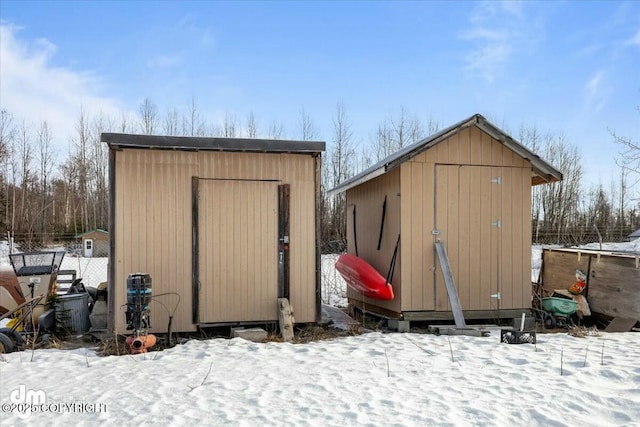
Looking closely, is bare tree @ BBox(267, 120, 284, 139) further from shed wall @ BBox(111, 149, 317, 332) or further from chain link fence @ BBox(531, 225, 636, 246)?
shed wall @ BBox(111, 149, 317, 332)

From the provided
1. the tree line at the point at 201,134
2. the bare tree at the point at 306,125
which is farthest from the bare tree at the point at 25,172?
the bare tree at the point at 306,125

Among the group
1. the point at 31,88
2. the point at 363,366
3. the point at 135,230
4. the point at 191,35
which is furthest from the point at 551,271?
the point at 31,88

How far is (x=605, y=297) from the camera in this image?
7.85 meters

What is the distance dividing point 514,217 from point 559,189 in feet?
83.8

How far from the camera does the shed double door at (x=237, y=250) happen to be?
6.76 meters

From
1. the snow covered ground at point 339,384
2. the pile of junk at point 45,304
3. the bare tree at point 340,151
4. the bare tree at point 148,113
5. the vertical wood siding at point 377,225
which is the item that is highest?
the bare tree at point 148,113

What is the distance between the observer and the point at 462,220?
24.8ft

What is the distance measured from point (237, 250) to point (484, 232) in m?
3.93

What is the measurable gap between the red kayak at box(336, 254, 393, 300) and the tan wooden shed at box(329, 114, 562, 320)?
0.21m

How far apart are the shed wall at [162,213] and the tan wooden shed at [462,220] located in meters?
1.96

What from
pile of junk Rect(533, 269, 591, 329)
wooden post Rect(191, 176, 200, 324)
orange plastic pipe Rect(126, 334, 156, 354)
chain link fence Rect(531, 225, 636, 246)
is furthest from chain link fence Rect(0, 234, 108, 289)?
chain link fence Rect(531, 225, 636, 246)

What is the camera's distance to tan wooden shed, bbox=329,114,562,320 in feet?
24.1

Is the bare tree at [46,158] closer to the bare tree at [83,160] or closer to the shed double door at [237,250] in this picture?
the bare tree at [83,160]

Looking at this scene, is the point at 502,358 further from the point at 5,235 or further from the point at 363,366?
the point at 5,235
